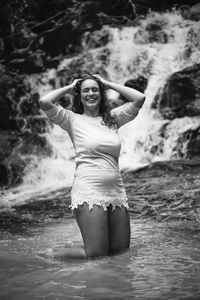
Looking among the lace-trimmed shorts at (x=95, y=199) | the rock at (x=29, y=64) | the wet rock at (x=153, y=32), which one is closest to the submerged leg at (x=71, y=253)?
the lace-trimmed shorts at (x=95, y=199)

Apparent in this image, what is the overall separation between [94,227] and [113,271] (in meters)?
0.43

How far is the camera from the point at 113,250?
438 centimetres

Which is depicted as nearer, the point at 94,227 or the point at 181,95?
the point at 94,227

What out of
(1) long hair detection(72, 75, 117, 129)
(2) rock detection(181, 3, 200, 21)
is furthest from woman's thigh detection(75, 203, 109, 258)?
(2) rock detection(181, 3, 200, 21)

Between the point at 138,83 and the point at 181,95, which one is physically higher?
the point at 138,83

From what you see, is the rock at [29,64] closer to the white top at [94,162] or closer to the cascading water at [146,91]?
the cascading water at [146,91]

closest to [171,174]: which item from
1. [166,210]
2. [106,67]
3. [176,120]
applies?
[166,210]

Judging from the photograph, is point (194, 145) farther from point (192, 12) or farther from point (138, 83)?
point (192, 12)

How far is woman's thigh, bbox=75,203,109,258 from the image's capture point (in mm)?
4086

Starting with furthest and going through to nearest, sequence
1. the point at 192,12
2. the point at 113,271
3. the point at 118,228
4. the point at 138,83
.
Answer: the point at 192,12 → the point at 138,83 → the point at 118,228 → the point at 113,271

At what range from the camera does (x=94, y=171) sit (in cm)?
416

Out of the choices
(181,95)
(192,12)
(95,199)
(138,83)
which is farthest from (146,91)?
(95,199)

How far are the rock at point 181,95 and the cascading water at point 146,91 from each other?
29cm

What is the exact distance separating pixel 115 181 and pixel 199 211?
2881 millimetres
